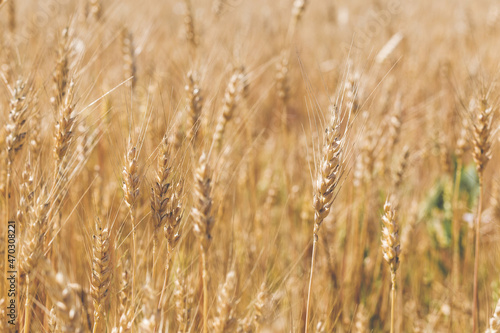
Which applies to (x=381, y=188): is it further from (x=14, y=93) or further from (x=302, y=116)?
(x=14, y=93)

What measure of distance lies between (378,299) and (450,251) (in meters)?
0.64

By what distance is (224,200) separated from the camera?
1824 millimetres

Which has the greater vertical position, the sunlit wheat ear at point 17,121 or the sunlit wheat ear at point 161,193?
the sunlit wheat ear at point 17,121

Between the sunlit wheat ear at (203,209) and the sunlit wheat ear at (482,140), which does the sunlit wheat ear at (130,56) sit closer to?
the sunlit wheat ear at (203,209)

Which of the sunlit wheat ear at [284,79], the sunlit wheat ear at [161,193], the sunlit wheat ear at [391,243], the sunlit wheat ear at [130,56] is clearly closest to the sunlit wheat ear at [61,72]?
the sunlit wheat ear at [130,56]

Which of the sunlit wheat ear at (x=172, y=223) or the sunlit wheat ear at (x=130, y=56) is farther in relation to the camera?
the sunlit wheat ear at (x=130, y=56)

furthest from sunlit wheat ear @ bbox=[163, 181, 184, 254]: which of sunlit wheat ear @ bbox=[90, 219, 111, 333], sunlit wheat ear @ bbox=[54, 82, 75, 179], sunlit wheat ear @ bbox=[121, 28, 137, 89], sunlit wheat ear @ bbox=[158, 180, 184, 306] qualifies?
sunlit wheat ear @ bbox=[121, 28, 137, 89]

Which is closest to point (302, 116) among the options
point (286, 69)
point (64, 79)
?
point (286, 69)

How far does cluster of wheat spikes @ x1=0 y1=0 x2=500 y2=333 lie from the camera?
908mm

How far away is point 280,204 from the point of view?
2.61 meters

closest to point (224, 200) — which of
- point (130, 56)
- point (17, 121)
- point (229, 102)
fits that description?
point (229, 102)

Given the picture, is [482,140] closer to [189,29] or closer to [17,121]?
[17,121]

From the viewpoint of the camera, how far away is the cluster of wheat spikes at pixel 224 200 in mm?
908

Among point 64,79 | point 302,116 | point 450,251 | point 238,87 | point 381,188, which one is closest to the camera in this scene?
point 64,79
